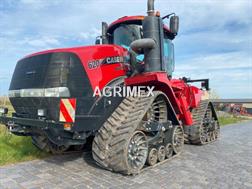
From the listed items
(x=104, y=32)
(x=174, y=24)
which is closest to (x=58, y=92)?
(x=104, y=32)

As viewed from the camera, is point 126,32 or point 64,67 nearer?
point 64,67

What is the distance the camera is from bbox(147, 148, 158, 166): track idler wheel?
5306 millimetres

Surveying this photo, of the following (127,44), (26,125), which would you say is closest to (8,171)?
(26,125)

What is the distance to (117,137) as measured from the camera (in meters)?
4.68

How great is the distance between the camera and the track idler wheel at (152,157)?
5.31 metres

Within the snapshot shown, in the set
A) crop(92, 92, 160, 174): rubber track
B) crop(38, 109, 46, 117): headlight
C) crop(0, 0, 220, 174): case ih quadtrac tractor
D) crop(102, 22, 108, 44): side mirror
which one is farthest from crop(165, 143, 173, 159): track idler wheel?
crop(102, 22, 108, 44): side mirror

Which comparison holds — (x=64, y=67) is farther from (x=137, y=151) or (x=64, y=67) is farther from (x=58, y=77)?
(x=137, y=151)

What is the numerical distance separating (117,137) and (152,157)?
1114mm

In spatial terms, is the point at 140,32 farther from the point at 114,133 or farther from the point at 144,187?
the point at 144,187

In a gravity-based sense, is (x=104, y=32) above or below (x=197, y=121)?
above

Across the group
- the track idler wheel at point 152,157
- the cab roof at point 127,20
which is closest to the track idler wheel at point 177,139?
the track idler wheel at point 152,157

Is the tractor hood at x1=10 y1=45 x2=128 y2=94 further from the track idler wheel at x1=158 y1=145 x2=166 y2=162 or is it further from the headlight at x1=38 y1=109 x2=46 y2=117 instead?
the track idler wheel at x1=158 y1=145 x2=166 y2=162

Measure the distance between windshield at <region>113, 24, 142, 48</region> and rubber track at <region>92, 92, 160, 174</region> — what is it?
1.62 m

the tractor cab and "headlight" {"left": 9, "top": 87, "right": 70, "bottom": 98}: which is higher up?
the tractor cab
